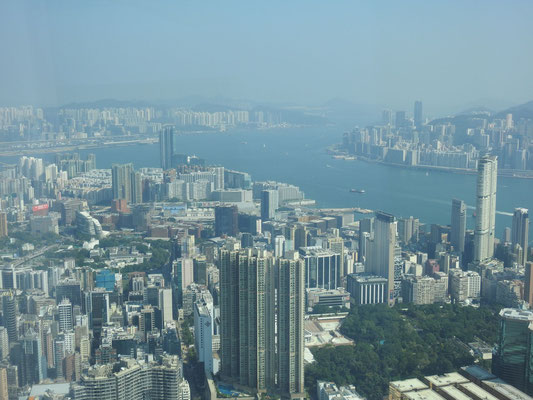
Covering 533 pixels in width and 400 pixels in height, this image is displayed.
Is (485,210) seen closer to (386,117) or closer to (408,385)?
(408,385)

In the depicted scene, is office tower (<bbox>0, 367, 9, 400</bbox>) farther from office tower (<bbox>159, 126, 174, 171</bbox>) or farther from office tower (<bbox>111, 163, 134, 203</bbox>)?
office tower (<bbox>159, 126, 174, 171</bbox>)

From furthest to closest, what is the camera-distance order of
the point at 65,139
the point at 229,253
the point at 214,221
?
the point at 65,139 → the point at 214,221 → the point at 229,253

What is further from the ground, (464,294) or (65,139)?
(65,139)

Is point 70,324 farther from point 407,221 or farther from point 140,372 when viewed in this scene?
point 407,221

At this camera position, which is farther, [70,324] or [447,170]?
[447,170]

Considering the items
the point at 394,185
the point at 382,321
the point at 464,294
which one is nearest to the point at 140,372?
the point at 382,321

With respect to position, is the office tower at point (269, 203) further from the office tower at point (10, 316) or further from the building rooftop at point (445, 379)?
the building rooftop at point (445, 379)

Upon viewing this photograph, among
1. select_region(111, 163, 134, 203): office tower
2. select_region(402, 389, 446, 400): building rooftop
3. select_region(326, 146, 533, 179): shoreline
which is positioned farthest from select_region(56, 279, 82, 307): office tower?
select_region(326, 146, 533, 179): shoreline
